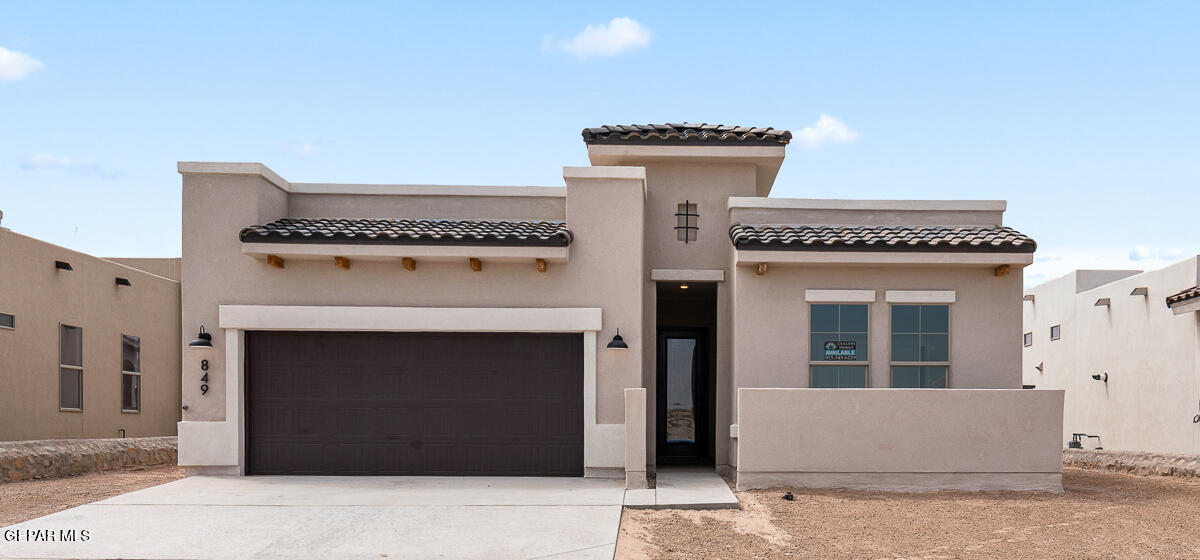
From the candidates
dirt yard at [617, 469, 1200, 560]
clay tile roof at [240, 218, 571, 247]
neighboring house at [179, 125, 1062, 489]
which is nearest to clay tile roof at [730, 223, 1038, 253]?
neighboring house at [179, 125, 1062, 489]

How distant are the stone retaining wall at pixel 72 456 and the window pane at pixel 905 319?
39.5ft

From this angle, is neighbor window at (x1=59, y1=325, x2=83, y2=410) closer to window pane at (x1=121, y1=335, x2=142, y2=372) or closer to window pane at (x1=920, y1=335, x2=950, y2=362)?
window pane at (x1=121, y1=335, x2=142, y2=372)

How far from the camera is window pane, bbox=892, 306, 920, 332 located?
40.4 feet

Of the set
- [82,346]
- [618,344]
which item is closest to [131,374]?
[82,346]

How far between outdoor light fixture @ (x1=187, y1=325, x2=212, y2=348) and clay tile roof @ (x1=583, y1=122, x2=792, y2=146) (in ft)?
19.3

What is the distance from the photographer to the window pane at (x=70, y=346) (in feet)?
50.5

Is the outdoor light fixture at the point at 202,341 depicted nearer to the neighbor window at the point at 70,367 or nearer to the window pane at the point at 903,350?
the neighbor window at the point at 70,367

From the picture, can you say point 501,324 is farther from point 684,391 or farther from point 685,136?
point 684,391

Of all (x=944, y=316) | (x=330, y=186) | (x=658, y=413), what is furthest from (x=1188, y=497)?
(x=330, y=186)

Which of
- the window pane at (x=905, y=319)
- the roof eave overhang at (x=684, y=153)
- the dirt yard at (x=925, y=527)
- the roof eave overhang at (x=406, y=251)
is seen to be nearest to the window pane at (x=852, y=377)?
the window pane at (x=905, y=319)

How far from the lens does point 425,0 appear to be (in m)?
14.0

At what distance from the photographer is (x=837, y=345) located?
12.3 m

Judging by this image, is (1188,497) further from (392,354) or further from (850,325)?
(392,354)

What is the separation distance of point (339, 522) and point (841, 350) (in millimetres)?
7017
